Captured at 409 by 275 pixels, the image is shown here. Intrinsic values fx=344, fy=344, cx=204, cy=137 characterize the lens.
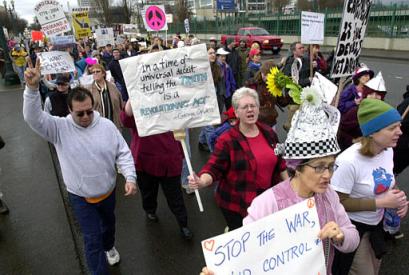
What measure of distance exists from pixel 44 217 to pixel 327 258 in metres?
4.13

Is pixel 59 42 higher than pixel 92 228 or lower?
higher

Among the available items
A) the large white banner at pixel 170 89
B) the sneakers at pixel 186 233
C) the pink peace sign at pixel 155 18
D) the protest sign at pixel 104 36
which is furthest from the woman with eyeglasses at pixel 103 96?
the protest sign at pixel 104 36

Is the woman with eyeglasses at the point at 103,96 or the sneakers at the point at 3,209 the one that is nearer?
the sneakers at the point at 3,209

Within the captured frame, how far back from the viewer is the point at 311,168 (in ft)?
6.05

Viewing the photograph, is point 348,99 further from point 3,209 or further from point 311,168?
point 3,209

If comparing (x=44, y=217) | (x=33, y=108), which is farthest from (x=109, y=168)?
(x=44, y=217)

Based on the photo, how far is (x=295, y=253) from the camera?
172 centimetres

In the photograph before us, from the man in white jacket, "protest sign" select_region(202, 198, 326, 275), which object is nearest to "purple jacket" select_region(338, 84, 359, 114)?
the man in white jacket

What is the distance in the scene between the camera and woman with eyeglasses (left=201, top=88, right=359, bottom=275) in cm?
182

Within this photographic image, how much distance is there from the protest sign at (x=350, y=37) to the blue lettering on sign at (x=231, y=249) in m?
2.22

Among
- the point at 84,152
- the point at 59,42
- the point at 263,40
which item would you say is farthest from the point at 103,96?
the point at 263,40

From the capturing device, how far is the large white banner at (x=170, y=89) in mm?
2818

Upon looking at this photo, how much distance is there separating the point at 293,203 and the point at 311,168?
0.22 m

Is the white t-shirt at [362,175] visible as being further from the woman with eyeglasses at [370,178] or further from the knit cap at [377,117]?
the knit cap at [377,117]
